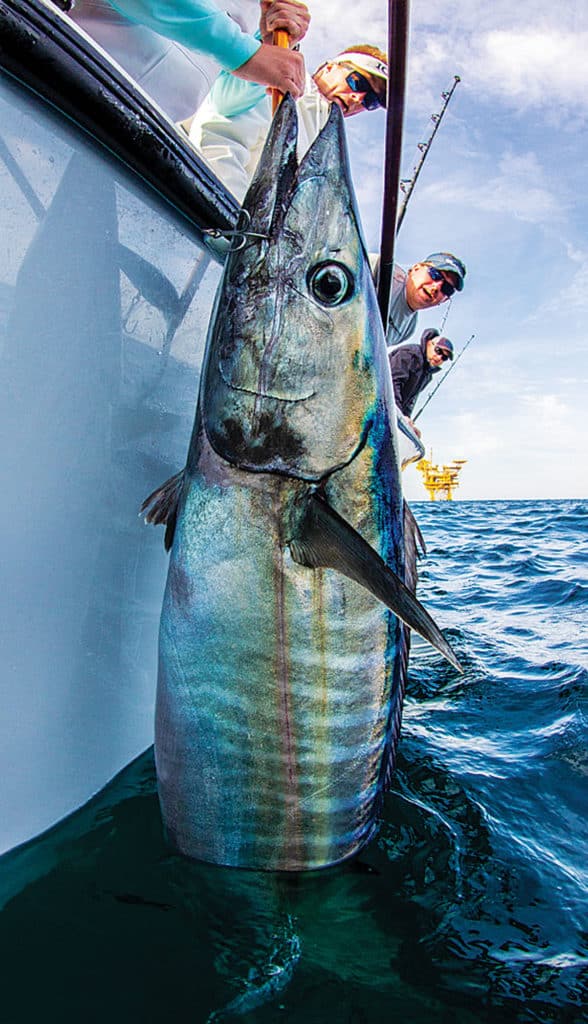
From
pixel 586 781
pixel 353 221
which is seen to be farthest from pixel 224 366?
pixel 586 781

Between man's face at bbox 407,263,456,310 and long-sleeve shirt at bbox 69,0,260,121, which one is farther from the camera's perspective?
man's face at bbox 407,263,456,310

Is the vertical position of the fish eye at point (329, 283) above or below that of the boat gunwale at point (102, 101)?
below

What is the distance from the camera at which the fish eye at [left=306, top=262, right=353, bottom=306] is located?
124 cm

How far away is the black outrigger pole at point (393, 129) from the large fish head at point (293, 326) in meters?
0.19

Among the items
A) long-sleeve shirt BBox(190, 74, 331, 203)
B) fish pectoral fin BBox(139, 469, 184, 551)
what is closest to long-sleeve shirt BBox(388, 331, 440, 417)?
long-sleeve shirt BBox(190, 74, 331, 203)

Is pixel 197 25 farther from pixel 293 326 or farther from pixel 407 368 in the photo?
pixel 407 368

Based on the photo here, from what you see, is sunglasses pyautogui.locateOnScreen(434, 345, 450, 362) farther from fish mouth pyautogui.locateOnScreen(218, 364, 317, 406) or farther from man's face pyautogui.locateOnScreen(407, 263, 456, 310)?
fish mouth pyautogui.locateOnScreen(218, 364, 317, 406)

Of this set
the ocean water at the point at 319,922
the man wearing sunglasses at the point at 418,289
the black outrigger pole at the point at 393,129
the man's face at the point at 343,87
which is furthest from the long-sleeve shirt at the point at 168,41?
the man wearing sunglasses at the point at 418,289

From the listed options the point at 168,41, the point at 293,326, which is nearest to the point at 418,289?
the point at 168,41

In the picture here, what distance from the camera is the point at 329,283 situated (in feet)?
4.08

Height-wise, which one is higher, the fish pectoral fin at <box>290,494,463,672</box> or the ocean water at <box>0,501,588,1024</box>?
the fish pectoral fin at <box>290,494,463,672</box>

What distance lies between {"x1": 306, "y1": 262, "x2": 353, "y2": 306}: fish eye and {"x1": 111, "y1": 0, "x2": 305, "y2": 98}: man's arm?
71cm

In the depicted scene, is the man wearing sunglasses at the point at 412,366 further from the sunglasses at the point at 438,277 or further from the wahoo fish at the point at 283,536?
the wahoo fish at the point at 283,536

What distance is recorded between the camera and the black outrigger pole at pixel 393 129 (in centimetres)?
125
